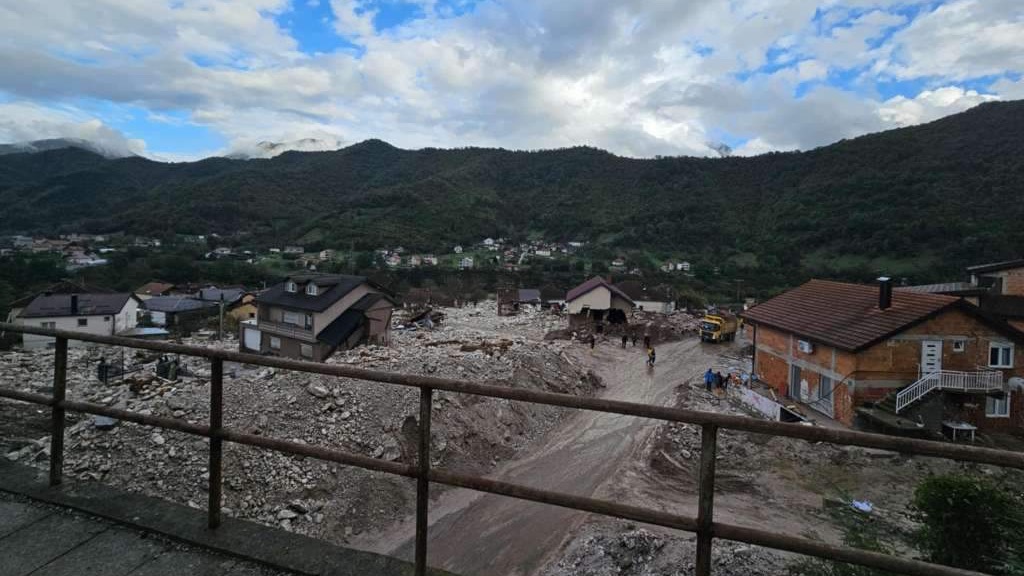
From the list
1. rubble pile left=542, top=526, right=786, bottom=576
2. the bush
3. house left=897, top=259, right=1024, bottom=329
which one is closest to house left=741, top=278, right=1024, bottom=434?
house left=897, top=259, right=1024, bottom=329

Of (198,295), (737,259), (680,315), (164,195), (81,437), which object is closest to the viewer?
(81,437)

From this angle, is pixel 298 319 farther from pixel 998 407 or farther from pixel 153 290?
pixel 153 290

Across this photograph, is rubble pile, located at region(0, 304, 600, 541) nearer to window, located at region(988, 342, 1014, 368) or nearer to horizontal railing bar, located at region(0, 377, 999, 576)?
horizontal railing bar, located at region(0, 377, 999, 576)

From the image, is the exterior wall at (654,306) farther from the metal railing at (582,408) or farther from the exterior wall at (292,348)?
the metal railing at (582,408)

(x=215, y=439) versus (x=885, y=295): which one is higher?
(x=885, y=295)

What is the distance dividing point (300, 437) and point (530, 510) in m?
5.41

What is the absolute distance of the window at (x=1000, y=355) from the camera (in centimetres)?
1739

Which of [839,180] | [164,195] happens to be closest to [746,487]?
[839,180]

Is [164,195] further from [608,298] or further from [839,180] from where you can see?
[839,180]

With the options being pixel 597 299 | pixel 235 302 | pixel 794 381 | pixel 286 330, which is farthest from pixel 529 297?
pixel 794 381

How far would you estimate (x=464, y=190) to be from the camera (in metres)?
117

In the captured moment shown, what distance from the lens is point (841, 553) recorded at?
5.37 feet

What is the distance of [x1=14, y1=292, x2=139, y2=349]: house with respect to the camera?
110 ft

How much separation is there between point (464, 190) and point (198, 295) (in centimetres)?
7417
